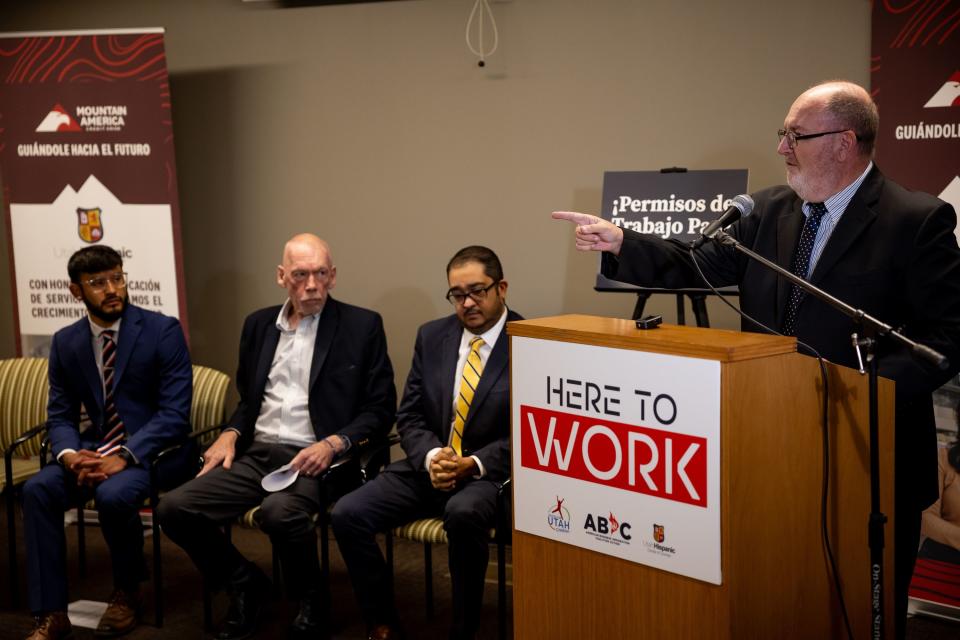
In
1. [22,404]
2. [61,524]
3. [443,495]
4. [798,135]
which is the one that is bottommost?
[61,524]

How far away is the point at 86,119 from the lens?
490 cm

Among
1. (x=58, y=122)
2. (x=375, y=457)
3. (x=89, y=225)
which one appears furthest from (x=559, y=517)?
(x=58, y=122)

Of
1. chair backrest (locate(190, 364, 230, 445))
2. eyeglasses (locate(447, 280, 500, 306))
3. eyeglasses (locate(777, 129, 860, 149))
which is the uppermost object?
eyeglasses (locate(777, 129, 860, 149))

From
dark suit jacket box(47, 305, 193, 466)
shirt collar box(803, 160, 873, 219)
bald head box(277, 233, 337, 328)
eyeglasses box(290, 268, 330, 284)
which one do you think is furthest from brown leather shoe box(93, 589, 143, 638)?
shirt collar box(803, 160, 873, 219)

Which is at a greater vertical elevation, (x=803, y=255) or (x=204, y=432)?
(x=803, y=255)

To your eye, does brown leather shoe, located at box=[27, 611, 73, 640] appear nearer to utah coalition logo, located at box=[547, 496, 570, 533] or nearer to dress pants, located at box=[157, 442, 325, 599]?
dress pants, located at box=[157, 442, 325, 599]

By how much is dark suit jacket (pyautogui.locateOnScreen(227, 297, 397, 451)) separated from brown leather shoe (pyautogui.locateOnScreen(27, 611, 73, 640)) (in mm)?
947

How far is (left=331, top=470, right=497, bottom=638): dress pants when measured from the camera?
325 cm

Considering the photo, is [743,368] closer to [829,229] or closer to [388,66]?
[829,229]

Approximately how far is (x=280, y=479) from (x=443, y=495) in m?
0.67

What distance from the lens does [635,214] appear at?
399 cm

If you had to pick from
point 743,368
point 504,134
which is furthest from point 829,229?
point 504,134

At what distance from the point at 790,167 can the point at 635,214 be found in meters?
1.47

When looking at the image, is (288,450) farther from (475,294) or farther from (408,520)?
(475,294)
